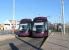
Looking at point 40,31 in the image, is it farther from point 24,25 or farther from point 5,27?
point 5,27

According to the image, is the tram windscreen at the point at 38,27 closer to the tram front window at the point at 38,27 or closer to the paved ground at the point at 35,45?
the tram front window at the point at 38,27

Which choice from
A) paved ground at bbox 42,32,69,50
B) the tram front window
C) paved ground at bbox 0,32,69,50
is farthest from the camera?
the tram front window

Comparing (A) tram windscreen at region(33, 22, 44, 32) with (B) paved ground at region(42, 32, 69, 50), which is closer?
(B) paved ground at region(42, 32, 69, 50)

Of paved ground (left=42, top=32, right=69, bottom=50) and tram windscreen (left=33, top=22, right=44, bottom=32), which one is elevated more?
tram windscreen (left=33, top=22, right=44, bottom=32)

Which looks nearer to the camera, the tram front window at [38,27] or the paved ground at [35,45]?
the paved ground at [35,45]

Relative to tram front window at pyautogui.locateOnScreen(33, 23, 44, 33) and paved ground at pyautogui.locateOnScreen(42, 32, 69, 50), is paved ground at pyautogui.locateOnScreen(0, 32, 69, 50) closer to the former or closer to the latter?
paved ground at pyautogui.locateOnScreen(42, 32, 69, 50)

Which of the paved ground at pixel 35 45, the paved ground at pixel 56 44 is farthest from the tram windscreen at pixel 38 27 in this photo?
the paved ground at pixel 56 44

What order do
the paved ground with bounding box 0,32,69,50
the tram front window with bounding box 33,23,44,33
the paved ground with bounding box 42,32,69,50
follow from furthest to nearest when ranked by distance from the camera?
1. the tram front window with bounding box 33,23,44,33
2. the paved ground with bounding box 0,32,69,50
3. the paved ground with bounding box 42,32,69,50

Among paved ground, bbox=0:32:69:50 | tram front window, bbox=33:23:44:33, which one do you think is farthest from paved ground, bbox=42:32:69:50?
tram front window, bbox=33:23:44:33

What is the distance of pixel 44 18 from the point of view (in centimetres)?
4038

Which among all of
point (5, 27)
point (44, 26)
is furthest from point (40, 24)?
point (5, 27)

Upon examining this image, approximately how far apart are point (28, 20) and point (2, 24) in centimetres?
12161

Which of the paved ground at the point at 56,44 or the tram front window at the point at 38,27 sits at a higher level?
the tram front window at the point at 38,27

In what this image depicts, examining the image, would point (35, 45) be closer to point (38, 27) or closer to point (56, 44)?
point (56, 44)
